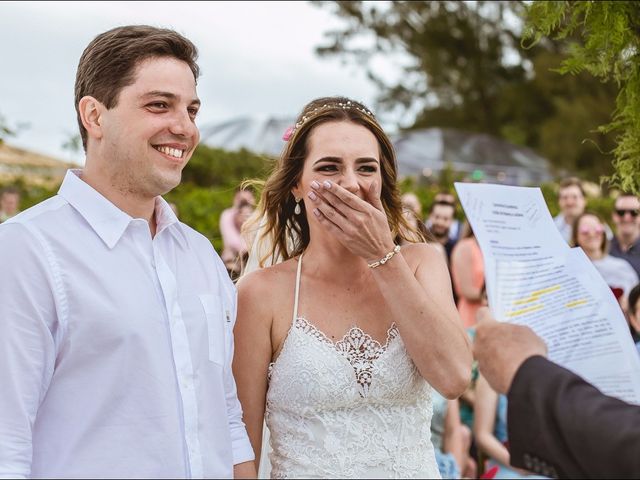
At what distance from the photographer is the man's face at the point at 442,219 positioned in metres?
8.62

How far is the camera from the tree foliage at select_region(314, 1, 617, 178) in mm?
26281

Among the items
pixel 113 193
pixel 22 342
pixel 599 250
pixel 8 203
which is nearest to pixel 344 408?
pixel 113 193

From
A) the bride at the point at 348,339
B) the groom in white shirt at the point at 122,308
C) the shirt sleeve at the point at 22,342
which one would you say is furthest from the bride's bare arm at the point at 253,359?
the shirt sleeve at the point at 22,342

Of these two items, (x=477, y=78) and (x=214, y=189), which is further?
(x=477, y=78)

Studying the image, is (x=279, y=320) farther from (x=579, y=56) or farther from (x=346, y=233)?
(x=579, y=56)

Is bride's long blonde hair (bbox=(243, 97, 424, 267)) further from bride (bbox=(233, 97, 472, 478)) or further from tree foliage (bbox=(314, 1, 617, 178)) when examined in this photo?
tree foliage (bbox=(314, 1, 617, 178))

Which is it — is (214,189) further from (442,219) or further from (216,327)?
(216,327)

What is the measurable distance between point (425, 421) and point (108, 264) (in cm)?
146

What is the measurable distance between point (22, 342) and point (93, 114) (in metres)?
0.80

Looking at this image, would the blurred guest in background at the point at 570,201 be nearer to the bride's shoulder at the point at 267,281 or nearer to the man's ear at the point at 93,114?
the bride's shoulder at the point at 267,281

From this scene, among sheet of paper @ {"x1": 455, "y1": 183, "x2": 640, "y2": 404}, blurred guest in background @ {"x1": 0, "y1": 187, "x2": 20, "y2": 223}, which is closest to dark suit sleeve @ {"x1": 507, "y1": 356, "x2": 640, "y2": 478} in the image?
sheet of paper @ {"x1": 455, "y1": 183, "x2": 640, "y2": 404}

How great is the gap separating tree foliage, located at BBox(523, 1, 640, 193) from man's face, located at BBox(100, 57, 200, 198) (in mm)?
1174

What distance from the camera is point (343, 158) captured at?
314cm

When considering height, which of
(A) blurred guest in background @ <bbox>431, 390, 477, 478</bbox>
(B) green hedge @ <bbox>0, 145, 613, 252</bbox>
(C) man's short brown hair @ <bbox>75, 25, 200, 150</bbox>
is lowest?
(A) blurred guest in background @ <bbox>431, 390, 477, 478</bbox>
